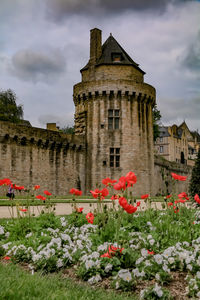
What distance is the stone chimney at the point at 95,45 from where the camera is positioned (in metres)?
29.0

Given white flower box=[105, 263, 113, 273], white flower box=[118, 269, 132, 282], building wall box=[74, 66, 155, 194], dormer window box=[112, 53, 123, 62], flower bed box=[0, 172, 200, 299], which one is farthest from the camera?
dormer window box=[112, 53, 123, 62]

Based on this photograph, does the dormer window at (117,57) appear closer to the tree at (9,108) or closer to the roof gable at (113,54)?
the roof gable at (113,54)

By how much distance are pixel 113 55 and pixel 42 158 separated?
37.2 feet

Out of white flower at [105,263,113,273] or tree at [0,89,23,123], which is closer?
white flower at [105,263,113,273]

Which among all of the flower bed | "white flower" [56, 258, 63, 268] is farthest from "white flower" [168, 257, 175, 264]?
"white flower" [56, 258, 63, 268]

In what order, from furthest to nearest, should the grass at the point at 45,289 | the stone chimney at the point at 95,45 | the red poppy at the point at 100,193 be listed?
the stone chimney at the point at 95,45 < the red poppy at the point at 100,193 < the grass at the point at 45,289

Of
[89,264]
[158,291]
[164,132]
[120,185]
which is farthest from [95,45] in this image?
[164,132]

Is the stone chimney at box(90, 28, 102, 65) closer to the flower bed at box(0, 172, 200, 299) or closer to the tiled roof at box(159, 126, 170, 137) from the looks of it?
the flower bed at box(0, 172, 200, 299)

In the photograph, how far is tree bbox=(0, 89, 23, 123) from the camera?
41591mm

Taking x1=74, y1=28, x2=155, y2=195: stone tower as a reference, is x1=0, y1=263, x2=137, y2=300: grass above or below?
below

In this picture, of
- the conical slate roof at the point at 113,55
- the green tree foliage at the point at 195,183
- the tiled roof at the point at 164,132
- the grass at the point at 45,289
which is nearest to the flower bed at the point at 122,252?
the grass at the point at 45,289

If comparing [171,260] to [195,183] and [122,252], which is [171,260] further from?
[195,183]

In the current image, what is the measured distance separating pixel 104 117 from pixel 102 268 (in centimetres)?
2364

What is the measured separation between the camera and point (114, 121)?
90.6 ft
